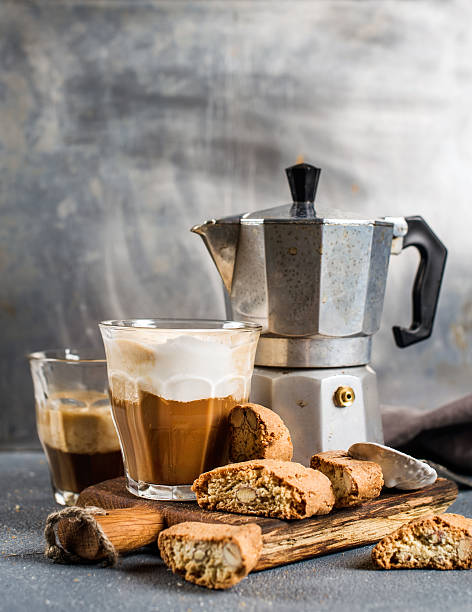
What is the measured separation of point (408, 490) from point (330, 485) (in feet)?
0.39

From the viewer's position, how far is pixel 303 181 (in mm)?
835

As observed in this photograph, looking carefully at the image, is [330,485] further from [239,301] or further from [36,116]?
[36,116]

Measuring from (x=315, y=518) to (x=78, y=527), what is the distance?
0.20 meters

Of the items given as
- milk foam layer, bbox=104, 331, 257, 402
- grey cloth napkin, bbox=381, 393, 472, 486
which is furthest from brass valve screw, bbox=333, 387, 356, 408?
grey cloth napkin, bbox=381, 393, 472, 486

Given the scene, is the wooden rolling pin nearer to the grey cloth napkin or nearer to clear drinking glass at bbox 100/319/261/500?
clear drinking glass at bbox 100/319/261/500

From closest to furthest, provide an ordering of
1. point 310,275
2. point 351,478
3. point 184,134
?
point 351,478 < point 310,275 < point 184,134

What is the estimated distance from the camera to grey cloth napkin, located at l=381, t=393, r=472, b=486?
3.20 feet

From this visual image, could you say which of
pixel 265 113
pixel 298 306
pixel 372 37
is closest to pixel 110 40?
pixel 265 113

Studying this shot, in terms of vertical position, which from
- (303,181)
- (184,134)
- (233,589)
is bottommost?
(233,589)

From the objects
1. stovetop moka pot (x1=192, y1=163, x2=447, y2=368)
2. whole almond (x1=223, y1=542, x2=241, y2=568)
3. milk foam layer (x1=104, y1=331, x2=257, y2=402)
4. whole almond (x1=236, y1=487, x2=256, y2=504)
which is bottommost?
whole almond (x1=223, y1=542, x2=241, y2=568)

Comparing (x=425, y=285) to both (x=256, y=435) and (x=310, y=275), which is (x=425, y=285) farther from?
(x=256, y=435)

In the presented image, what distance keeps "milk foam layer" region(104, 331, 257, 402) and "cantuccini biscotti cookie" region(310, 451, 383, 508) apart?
0.12m

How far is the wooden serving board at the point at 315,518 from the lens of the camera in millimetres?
620

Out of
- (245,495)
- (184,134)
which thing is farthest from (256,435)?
(184,134)
